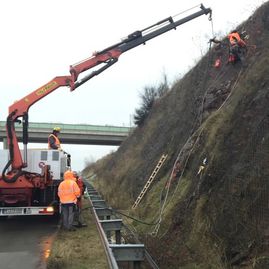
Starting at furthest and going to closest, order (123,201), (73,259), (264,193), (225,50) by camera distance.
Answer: (225,50) < (123,201) < (73,259) < (264,193)

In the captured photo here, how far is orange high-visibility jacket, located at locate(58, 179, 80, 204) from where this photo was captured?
14781 millimetres

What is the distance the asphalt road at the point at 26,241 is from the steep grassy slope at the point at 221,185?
2.53 metres

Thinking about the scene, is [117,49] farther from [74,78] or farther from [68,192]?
[68,192]

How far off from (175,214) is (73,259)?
9.52ft

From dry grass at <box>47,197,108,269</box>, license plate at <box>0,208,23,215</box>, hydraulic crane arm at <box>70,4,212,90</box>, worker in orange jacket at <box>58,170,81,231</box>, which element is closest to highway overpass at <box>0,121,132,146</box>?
hydraulic crane arm at <box>70,4,212,90</box>

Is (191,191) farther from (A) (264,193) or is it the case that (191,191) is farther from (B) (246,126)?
(A) (264,193)

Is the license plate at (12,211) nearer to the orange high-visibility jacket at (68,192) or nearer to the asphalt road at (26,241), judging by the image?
the asphalt road at (26,241)

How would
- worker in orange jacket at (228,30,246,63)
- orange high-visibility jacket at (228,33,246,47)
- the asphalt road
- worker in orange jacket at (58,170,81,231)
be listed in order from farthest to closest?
1. worker in orange jacket at (228,30,246,63)
2. orange high-visibility jacket at (228,33,246,47)
3. worker in orange jacket at (58,170,81,231)
4. the asphalt road

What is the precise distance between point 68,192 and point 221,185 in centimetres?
571

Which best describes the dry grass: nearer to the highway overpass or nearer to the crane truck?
the crane truck

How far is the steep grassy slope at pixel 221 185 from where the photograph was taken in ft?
29.2

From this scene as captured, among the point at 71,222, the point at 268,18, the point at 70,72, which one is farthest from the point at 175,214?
the point at 268,18

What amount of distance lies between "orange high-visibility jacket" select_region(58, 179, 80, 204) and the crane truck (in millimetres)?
1159

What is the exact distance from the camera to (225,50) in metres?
22.4
